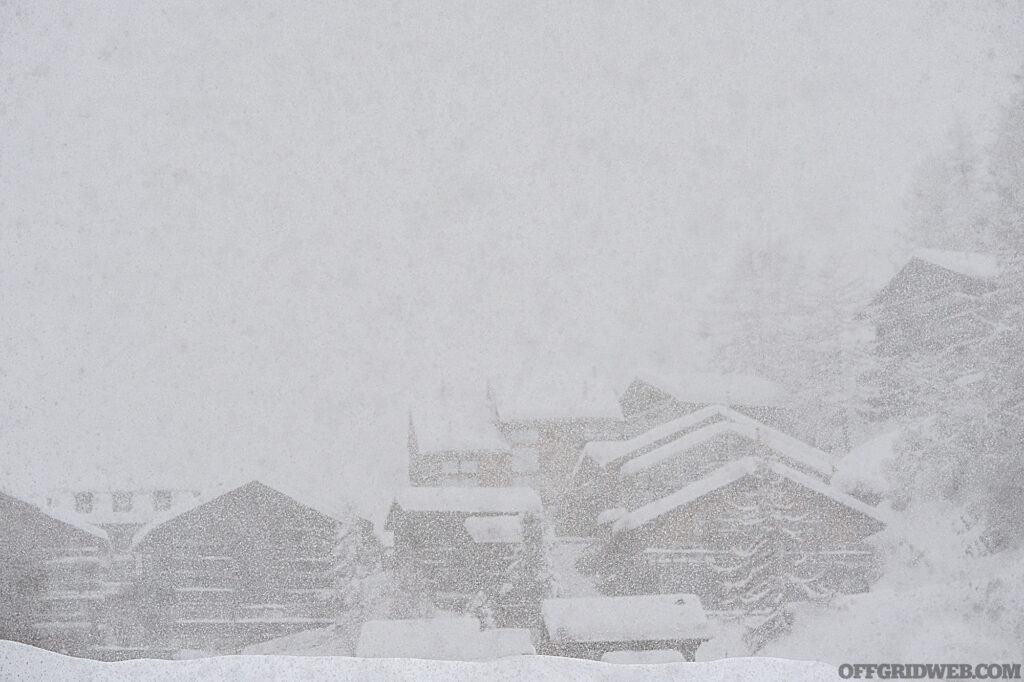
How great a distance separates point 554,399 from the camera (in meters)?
3.21

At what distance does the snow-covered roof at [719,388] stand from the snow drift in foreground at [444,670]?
110 cm

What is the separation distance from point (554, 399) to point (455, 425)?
16.8 inches

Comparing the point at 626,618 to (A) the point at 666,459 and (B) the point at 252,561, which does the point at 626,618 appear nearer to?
(A) the point at 666,459

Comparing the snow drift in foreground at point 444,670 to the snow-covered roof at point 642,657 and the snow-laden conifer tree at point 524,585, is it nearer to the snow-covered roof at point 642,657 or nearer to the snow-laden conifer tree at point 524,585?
the snow-covered roof at point 642,657

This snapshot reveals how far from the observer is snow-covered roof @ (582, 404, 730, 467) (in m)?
3.17

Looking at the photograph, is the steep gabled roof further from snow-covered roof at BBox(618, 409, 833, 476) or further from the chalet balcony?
the chalet balcony

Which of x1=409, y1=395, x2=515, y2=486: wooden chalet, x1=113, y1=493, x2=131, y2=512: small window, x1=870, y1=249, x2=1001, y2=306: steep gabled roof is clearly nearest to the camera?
x1=409, y1=395, x2=515, y2=486: wooden chalet

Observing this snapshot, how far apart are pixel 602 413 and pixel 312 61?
2.04m

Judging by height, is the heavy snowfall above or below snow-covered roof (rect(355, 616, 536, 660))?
above

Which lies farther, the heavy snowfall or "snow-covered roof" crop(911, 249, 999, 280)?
"snow-covered roof" crop(911, 249, 999, 280)

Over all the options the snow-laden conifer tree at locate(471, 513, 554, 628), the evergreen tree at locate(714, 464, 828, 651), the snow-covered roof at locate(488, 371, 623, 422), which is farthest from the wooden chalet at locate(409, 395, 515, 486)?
the evergreen tree at locate(714, 464, 828, 651)

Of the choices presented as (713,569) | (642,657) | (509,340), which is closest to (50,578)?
(509,340)

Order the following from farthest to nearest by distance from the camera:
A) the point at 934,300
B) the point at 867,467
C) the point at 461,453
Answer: the point at 934,300 → the point at 867,467 → the point at 461,453

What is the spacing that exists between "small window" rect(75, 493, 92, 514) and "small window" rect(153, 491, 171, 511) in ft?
0.96
